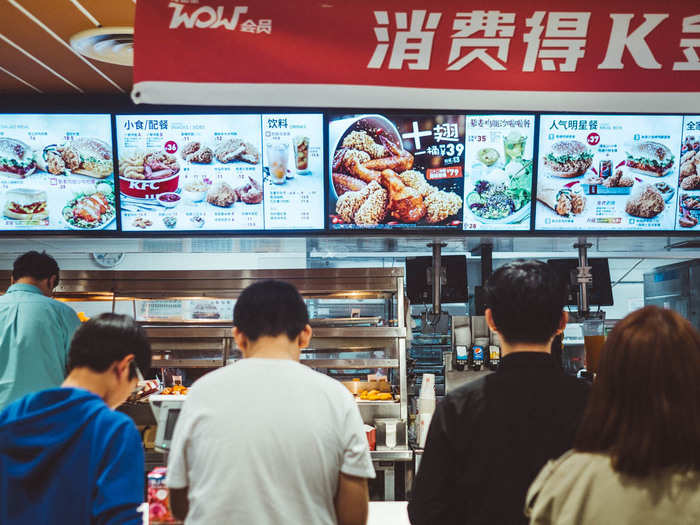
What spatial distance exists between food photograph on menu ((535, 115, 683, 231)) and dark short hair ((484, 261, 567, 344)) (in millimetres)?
2166

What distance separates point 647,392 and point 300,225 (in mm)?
2660

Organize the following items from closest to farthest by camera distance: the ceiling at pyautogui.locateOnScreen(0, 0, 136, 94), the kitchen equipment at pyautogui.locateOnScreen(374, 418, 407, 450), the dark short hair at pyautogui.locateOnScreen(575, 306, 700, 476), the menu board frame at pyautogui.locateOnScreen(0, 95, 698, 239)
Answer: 1. the dark short hair at pyautogui.locateOnScreen(575, 306, 700, 476)
2. the ceiling at pyautogui.locateOnScreen(0, 0, 136, 94)
3. the menu board frame at pyautogui.locateOnScreen(0, 95, 698, 239)
4. the kitchen equipment at pyautogui.locateOnScreen(374, 418, 407, 450)

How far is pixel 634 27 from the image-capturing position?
1.80 m

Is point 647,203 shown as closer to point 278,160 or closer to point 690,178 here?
point 690,178

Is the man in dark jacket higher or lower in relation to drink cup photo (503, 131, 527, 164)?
lower

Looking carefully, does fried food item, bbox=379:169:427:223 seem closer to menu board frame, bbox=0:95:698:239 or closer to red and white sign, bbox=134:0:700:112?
menu board frame, bbox=0:95:698:239

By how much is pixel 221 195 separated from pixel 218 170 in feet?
0.52

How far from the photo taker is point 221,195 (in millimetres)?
3557

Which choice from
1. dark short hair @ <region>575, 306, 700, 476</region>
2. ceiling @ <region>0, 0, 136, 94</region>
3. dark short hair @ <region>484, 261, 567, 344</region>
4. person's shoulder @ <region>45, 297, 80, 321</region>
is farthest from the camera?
person's shoulder @ <region>45, 297, 80, 321</region>

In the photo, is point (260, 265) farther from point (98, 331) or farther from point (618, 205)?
point (98, 331)

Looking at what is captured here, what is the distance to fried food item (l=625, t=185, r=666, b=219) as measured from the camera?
357cm

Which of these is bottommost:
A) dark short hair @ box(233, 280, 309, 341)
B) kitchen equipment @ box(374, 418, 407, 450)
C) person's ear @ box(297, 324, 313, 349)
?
kitchen equipment @ box(374, 418, 407, 450)

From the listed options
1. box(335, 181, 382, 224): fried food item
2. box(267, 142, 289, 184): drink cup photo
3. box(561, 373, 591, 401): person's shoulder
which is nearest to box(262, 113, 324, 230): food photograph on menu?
box(267, 142, 289, 184): drink cup photo

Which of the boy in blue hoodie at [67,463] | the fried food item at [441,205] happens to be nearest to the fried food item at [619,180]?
the fried food item at [441,205]
